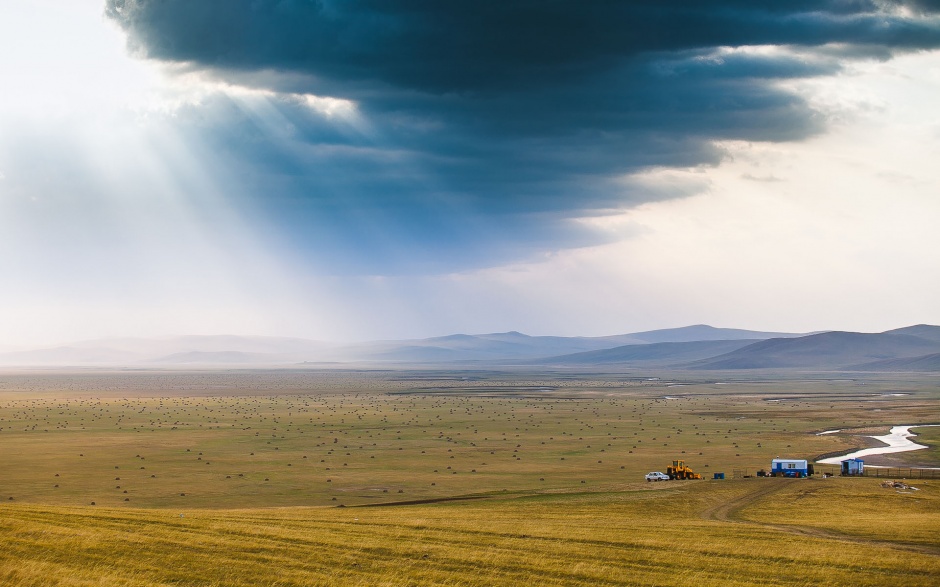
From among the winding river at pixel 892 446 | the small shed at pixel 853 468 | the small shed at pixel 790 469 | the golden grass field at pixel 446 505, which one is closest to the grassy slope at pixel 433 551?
the golden grass field at pixel 446 505

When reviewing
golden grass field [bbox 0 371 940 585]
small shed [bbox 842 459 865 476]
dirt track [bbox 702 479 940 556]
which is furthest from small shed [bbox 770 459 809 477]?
golden grass field [bbox 0 371 940 585]

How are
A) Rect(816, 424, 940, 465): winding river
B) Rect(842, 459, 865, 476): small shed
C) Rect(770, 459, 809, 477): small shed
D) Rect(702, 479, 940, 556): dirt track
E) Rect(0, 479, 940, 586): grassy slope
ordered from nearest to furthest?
Rect(0, 479, 940, 586): grassy slope → Rect(702, 479, 940, 556): dirt track → Rect(770, 459, 809, 477): small shed → Rect(842, 459, 865, 476): small shed → Rect(816, 424, 940, 465): winding river

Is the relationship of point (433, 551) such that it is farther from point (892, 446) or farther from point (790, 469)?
point (892, 446)

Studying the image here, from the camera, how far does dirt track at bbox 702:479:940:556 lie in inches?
1588

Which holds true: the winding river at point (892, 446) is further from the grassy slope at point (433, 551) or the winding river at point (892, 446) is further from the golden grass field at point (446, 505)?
the grassy slope at point (433, 551)

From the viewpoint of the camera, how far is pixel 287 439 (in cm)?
11475

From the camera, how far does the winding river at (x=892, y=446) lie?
94.2 meters

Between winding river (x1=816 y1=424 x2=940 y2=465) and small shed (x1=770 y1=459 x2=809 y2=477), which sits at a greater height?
small shed (x1=770 y1=459 x2=809 y2=477)

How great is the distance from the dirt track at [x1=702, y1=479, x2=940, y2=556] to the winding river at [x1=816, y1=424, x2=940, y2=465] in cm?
2921

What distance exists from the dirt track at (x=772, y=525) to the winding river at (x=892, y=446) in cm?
2921

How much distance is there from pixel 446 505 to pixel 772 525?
22862mm

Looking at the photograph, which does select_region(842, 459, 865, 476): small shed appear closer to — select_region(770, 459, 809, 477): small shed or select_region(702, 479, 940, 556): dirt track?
select_region(770, 459, 809, 477): small shed

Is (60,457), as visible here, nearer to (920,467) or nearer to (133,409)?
(133,409)

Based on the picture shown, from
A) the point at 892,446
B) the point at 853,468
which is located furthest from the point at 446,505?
the point at 892,446
